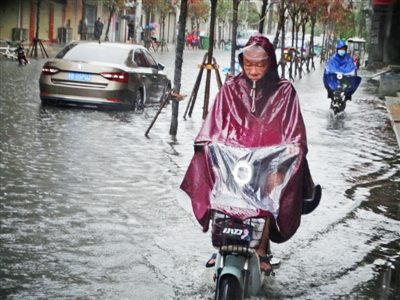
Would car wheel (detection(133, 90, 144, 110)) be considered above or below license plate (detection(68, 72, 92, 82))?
below

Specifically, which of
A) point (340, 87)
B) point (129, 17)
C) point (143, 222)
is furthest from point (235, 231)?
point (129, 17)

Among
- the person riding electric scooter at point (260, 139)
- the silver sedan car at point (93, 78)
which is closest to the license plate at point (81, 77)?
the silver sedan car at point (93, 78)

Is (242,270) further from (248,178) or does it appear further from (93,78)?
(93,78)

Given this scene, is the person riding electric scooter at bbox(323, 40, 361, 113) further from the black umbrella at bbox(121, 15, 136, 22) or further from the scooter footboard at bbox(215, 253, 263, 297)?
the black umbrella at bbox(121, 15, 136, 22)

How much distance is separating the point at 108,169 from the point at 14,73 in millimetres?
18342

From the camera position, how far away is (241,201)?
530cm

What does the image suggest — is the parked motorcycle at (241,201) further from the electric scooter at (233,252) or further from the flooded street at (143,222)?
the flooded street at (143,222)

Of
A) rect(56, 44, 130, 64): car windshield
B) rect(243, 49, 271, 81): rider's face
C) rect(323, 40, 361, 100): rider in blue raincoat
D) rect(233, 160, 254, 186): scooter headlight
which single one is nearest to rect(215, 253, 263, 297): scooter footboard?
rect(233, 160, 254, 186): scooter headlight

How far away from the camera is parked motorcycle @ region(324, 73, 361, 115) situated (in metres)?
20.9

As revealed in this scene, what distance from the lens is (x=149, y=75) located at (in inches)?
763

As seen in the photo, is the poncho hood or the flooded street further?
the flooded street

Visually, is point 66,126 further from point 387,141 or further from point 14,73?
point 14,73

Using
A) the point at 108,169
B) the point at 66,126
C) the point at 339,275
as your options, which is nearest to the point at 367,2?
the point at 66,126

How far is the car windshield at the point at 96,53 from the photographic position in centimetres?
1819
